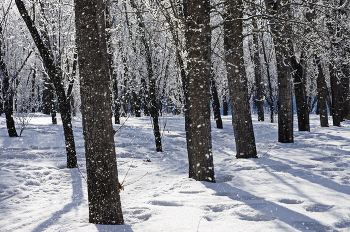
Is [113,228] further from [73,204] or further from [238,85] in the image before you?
[238,85]

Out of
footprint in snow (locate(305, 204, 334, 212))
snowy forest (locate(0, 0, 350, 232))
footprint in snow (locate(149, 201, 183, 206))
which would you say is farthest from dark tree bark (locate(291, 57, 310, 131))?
footprint in snow (locate(149, 201, 183, 206))

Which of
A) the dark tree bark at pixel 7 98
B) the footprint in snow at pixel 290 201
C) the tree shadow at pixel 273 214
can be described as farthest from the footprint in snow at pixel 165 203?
the dark tree bark at pixel 7 98

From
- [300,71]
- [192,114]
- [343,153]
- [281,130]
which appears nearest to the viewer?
[192,114]

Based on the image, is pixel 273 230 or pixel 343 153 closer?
pixel 273 230

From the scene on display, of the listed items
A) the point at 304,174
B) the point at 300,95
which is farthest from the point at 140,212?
the point at 300,95

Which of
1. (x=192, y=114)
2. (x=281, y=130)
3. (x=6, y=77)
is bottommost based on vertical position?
(x=281, y=130)

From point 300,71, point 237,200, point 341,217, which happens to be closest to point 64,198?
point 237,200

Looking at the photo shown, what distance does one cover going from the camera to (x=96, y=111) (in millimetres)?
3541

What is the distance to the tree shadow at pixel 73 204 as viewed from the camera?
12.9 ft

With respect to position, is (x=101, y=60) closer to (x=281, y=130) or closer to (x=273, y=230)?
(x=273, y=230)

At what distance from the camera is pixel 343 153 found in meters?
7.98

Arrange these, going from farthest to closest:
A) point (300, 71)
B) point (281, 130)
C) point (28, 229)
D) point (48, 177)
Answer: point (300, 71) < point (281, 130) < point (48, 177) < point (28, 229)

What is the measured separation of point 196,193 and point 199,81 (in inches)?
75.0

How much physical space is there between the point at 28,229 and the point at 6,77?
11.3m
